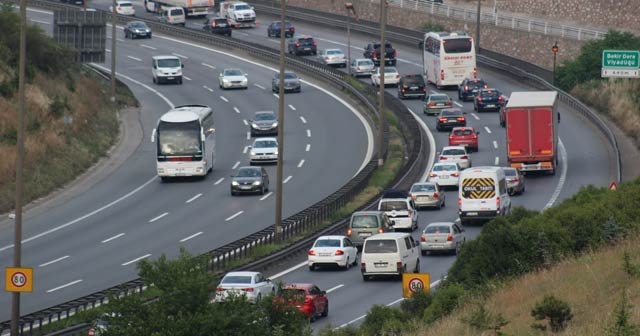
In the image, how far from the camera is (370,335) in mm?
29172

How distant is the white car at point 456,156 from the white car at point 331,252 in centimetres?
2012

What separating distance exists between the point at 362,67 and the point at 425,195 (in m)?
39.9

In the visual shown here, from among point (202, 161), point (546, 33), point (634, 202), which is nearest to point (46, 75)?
point (202, 161)

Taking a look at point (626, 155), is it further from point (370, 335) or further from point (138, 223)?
point (370, 335)

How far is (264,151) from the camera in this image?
74000mm

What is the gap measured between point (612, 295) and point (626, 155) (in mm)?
48485

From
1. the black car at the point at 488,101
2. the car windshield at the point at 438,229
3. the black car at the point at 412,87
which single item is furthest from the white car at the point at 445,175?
the black car at the point at 412,87

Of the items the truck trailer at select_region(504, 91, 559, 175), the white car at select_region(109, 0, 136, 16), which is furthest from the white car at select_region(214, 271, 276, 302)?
the white car at select_region(109, 0, 136, 16)

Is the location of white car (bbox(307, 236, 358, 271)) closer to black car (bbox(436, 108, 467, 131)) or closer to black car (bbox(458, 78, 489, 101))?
black car (bbox(436, 108, 467, 131))

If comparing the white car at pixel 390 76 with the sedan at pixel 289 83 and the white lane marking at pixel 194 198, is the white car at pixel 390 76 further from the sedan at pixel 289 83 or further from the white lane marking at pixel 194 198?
the white lane marking at pixel 194 198

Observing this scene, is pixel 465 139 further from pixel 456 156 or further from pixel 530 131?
pixel 530 131

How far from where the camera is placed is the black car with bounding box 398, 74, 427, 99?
93375 mm

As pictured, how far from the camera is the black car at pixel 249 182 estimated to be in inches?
2621

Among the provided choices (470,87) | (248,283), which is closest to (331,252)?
(248,283)
